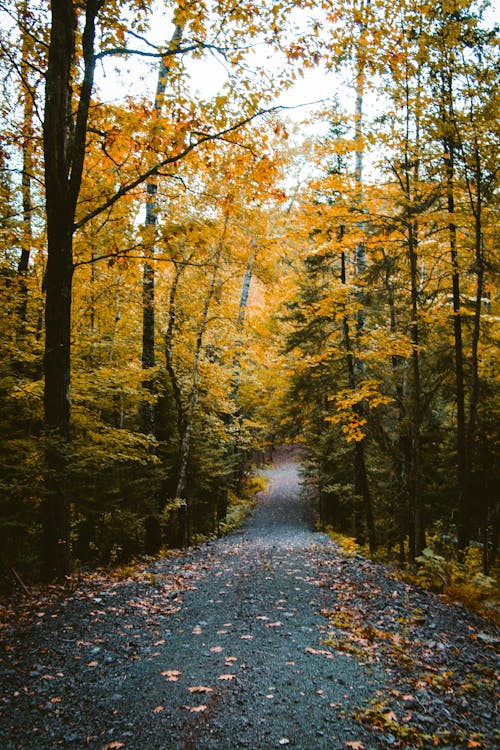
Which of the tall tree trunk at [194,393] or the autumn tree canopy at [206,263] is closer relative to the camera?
the autumn tree canopy at [206,263]

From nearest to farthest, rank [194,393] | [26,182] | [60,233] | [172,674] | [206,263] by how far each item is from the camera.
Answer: [172,674] < [60,233] < [206,263] < [26,182] < [194,393]

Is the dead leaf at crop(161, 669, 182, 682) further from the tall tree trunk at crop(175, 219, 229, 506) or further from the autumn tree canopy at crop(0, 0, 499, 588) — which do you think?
the tall tree trunk at crop(175, 219, 229, 506)

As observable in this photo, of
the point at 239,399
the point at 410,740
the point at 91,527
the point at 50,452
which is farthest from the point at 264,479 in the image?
the point at 410,740

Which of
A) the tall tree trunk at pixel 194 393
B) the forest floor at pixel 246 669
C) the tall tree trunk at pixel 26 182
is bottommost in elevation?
the forest floor at pixel 246 669

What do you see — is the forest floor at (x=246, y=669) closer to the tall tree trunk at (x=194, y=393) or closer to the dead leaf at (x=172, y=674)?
the dead leaf at (x=172, y=674)

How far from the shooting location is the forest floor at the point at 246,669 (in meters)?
3.20

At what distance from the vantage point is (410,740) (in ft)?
10.3

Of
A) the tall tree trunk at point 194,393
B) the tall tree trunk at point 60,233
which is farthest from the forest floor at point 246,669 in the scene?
the tall tree trunk at point 194,393

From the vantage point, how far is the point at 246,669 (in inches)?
165

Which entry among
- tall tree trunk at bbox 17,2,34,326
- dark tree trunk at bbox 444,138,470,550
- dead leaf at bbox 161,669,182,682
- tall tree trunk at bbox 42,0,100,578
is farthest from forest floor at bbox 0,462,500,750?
tall tree trunk at bbox 17,2,34,326

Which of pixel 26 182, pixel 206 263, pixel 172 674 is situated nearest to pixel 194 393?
pixel 206 263

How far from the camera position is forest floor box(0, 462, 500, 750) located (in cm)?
320

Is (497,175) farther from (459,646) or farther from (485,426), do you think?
(459,646)

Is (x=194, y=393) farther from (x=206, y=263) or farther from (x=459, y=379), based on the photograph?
(x=459, y=379)
